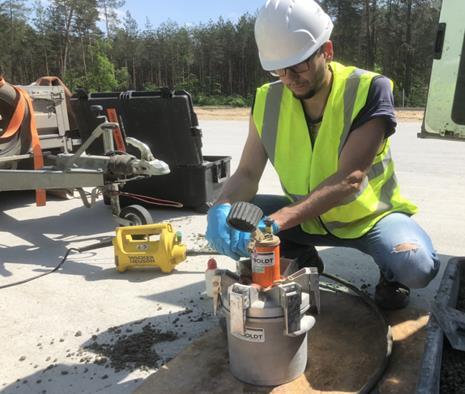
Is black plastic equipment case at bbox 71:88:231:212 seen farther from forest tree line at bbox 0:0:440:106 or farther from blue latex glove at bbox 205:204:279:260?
forest tree line at bbox 0:0:440:106

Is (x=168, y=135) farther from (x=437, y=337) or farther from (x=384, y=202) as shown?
(x=437, y=337)

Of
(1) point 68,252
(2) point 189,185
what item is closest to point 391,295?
(1) point 68,252

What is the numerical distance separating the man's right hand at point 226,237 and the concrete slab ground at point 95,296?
0.63 meters

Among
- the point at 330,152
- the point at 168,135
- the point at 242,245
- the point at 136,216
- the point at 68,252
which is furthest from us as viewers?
the point at 168,135

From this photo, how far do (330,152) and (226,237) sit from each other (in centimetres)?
64

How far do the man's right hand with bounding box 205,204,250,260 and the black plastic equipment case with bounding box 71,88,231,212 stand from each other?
7.70 ft

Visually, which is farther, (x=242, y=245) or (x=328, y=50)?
(x=328, y=50)

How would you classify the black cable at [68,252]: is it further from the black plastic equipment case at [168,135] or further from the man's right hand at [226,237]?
the man's right hand at [226,237]

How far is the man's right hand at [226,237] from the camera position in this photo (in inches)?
76.0

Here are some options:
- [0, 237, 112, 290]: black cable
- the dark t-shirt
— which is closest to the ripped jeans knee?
the dark t-shirt

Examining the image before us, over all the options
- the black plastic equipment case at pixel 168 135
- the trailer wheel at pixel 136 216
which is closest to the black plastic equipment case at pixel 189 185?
the black plastic equipment case at pixel 168 135

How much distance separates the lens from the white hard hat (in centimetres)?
198

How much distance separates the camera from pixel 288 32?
1978mm

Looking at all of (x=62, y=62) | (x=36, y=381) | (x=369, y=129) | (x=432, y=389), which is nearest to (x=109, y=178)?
(x=36, y=381)
